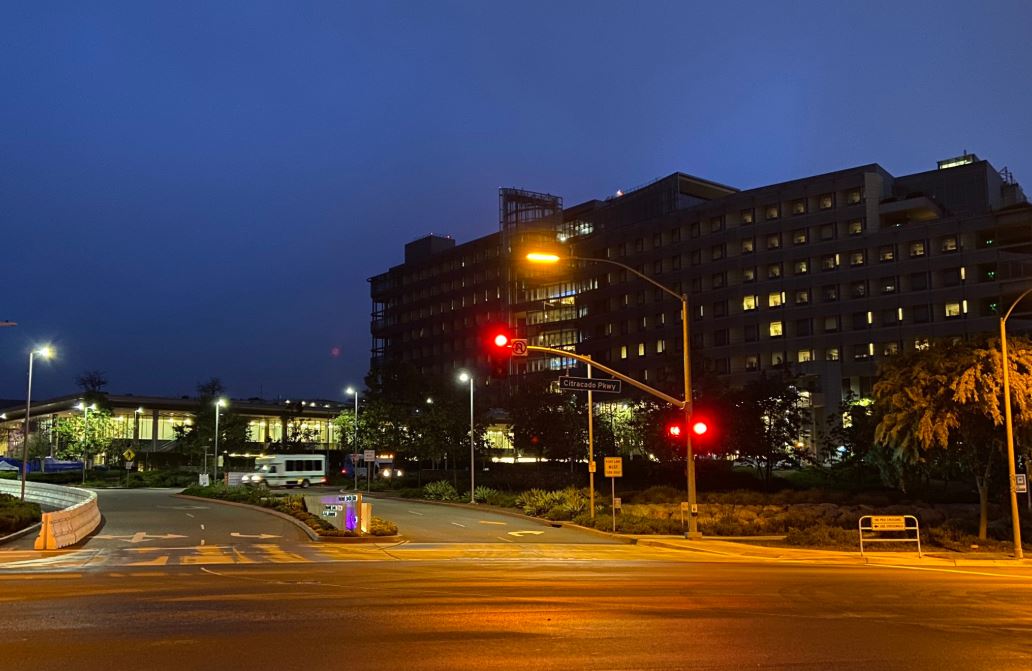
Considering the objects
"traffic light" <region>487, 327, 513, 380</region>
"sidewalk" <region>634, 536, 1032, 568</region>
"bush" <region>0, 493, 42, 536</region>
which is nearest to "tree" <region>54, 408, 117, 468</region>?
"bush" <region>0, 493, 42, 536</region>

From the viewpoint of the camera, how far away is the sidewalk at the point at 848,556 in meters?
24.3

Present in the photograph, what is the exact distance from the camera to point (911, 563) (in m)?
24.1

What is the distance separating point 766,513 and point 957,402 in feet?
38.8

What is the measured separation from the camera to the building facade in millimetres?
84312

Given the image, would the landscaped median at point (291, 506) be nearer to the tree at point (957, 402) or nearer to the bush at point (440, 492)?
the bush at point (440, 492)

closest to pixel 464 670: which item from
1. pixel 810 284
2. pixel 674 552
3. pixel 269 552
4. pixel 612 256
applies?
pixel 269 552

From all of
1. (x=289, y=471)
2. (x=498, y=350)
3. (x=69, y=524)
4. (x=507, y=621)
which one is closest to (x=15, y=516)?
(x=69, y=524)

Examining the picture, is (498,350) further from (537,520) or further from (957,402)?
(537,520)

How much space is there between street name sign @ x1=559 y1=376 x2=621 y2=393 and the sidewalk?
224 inches

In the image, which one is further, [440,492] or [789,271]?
[789,271]

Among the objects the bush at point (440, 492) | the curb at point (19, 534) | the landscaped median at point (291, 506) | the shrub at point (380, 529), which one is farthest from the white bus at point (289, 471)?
the shrub at point (380, 529)

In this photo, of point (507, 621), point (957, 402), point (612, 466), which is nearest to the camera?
point (507, 621)

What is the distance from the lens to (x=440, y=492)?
175 feet

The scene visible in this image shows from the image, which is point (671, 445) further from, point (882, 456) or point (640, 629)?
point (640, 629)
